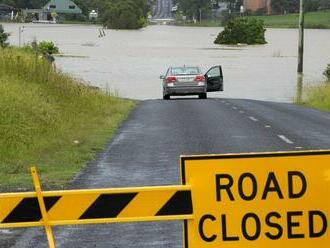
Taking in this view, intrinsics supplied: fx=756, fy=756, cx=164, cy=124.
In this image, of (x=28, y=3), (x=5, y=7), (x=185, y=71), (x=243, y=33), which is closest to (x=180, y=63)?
(x=185, y=71)

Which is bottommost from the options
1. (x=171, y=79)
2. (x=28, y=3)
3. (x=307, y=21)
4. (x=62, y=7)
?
(x=307, y=21)

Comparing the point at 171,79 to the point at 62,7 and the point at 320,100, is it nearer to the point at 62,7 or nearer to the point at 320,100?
the point at 320,100

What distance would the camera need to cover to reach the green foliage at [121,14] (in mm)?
148500

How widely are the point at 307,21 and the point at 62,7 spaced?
54.0m

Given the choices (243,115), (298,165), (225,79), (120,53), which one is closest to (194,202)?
(298,165)

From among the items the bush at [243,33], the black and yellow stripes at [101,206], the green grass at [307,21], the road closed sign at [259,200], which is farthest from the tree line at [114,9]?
the road closed sign at [259,200]

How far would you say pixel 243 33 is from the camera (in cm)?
11800

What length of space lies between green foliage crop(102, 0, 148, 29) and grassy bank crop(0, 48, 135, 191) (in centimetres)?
12493

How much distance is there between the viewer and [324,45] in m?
104

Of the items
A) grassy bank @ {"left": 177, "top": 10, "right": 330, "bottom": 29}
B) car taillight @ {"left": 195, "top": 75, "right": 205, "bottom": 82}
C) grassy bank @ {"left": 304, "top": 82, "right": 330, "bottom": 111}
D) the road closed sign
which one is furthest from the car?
grassy bank @ {"left": 177, "top": 10, "right": 330, "bottom": 29}

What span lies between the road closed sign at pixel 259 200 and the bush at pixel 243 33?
11223 cm

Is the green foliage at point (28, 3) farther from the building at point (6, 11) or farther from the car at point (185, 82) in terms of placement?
the car at point (185, 82)

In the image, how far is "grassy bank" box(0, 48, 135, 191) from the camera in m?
11.1

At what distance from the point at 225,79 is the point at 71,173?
4828 centimetres
